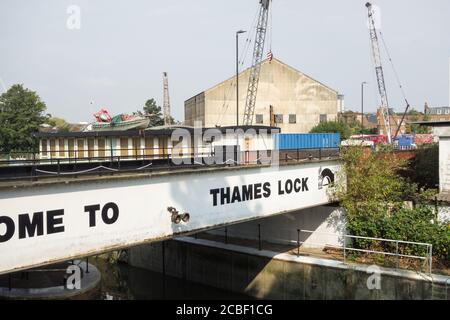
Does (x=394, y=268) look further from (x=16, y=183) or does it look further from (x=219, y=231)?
(x=16, y=183)

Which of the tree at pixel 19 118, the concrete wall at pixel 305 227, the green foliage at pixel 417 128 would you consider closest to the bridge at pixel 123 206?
the concrete wall at pixel 305 227

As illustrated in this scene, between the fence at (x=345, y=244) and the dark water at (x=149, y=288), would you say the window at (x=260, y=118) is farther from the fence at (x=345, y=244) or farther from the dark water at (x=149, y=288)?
the fence at (x=345, y=244)

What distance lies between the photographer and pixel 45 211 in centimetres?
1232

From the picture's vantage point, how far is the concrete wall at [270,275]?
828 inches

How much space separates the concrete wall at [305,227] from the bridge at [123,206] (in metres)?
5.88

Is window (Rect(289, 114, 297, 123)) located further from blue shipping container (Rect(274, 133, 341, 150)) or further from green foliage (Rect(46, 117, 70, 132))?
green foliage (Rect(46, 117, 70, 132))

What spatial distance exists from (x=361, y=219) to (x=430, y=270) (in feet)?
17.8

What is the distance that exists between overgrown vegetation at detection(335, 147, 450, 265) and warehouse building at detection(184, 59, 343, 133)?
1783 inches

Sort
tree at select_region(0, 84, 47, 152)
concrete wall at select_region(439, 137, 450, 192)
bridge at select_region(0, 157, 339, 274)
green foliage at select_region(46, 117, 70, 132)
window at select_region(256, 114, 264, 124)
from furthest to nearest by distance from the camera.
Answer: green foliage at select_region(46, 117, 70, 132) → window at select_region(256, 114, 264, 124) → tree at select_region(0, 84, 47, 152) → concrete wall at select_region(439, 137, 450, 192) → bridge at select_region(0, 157, 339, 274)

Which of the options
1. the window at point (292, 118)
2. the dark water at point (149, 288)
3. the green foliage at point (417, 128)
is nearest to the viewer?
the dark water at point (149, 288)

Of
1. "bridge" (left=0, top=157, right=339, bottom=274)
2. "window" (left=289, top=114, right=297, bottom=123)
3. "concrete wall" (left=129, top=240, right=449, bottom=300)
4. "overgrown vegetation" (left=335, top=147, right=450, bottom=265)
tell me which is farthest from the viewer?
"window" (left=289, top=114, right=297, bottom=123)

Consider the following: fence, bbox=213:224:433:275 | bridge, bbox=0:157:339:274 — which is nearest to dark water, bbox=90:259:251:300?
fence, bbox=213:224:433:275

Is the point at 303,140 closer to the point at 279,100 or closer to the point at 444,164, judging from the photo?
the point at 444,164

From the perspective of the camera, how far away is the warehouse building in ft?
234
